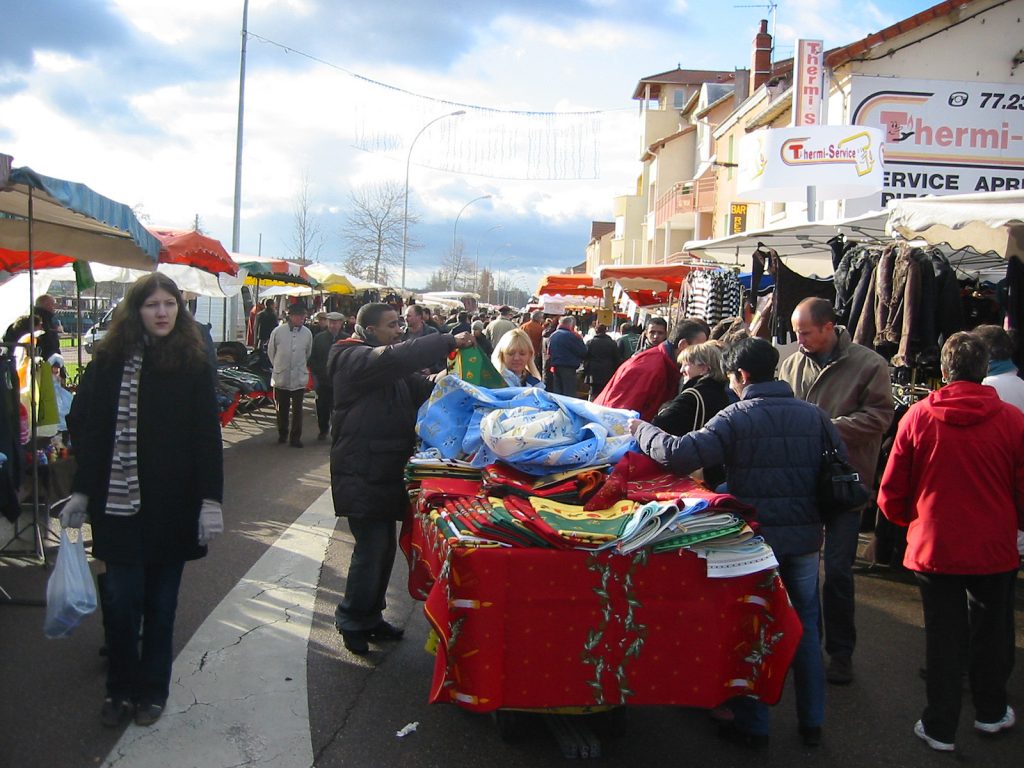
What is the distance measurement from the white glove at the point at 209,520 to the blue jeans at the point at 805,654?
2364 millimetres

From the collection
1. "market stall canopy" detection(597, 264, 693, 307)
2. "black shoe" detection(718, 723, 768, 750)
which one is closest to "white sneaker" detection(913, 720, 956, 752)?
"black shoe" detection(718, 723, 768, 750)

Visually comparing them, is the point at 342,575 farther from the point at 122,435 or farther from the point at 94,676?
the point at 122,435

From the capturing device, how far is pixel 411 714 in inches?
151

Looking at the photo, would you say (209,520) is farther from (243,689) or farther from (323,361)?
(323,361)

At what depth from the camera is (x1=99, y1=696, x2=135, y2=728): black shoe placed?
3.62m

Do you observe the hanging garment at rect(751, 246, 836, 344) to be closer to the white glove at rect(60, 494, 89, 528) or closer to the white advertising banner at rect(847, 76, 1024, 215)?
the white glove at rect(60, 494, 89, 528)

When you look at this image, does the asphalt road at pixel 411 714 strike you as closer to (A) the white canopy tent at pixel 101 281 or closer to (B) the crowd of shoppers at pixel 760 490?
(B) the crowd of shoppers at pixel 760 490

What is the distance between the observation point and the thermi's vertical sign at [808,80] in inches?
579

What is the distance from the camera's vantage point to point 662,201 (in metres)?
37.8

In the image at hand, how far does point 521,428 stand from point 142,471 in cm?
163

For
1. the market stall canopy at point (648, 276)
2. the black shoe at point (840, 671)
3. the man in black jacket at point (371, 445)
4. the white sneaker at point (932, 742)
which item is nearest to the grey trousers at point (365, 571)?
the man in black jacket at point (371, 445)

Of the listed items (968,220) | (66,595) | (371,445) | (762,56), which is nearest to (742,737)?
(371,445)

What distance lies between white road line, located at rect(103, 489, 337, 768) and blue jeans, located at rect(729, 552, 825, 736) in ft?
6.06

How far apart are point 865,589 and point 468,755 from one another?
3.64 m
